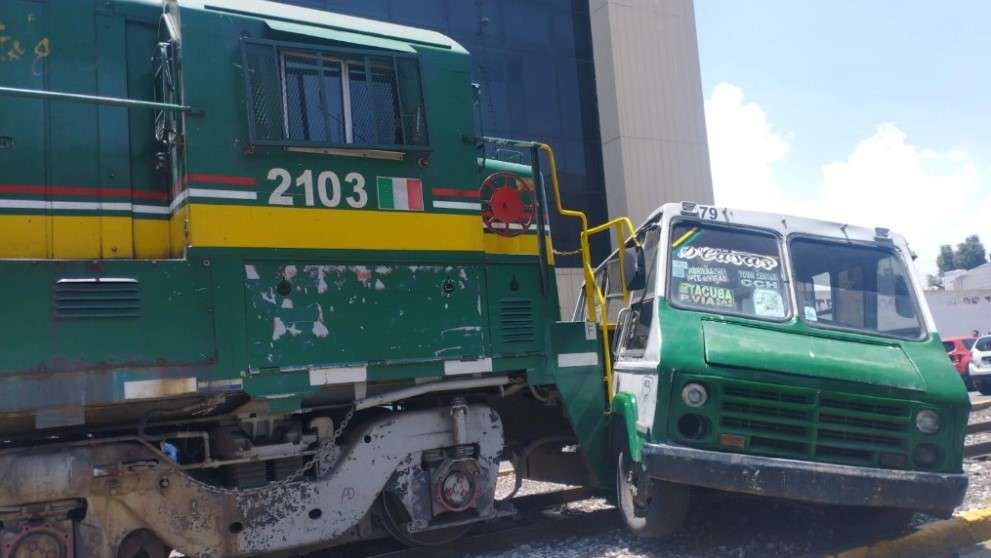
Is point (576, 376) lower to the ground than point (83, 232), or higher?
lower

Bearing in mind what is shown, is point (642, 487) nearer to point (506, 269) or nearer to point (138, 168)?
point (506, 269)

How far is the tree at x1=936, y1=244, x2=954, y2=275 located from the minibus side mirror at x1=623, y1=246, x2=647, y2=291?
92253mm

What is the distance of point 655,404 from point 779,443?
34.2 inches

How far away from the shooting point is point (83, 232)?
4.62 m

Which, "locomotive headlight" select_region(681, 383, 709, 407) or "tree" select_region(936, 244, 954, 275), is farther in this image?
"tree" select_region(936, 244, 954, 275)

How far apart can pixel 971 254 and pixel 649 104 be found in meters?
78.1

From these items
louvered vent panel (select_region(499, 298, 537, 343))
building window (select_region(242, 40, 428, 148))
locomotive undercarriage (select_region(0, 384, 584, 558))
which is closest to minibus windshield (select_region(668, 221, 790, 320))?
louvered vent panel (select_region(499, 298, 537, 343))

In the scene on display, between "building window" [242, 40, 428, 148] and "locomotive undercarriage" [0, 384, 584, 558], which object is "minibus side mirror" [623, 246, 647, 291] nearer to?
"locomotive undercarriage" [0, 384, 584, 558]

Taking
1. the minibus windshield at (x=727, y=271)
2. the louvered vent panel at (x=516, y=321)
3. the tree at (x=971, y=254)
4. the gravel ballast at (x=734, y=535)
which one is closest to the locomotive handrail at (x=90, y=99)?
the louvered vent panel at (x=516, y=321)

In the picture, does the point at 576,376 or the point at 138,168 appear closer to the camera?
the point at 138,168

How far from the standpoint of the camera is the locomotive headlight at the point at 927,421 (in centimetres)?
543

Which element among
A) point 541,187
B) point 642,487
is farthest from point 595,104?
point 642,487

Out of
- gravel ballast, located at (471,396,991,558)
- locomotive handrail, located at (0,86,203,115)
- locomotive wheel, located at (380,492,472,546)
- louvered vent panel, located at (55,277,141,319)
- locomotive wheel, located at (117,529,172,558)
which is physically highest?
locomotive handrail, located at (0,86,203,115)

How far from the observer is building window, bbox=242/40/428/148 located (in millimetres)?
4809
